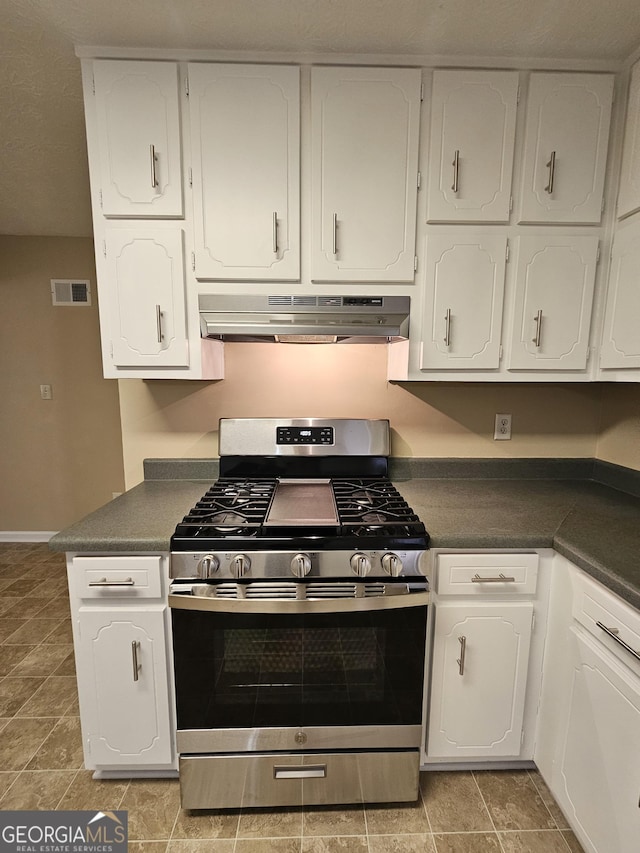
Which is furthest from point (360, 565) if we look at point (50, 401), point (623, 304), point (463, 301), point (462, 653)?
point (50, 401)

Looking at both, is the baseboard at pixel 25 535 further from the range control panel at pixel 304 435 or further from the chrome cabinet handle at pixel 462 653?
the chrome cabinet handle at pixel 462 653

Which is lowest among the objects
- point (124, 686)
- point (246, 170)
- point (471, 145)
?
point (124, 686)

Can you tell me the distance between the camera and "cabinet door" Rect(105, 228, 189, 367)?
1.50m

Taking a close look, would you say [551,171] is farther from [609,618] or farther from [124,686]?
[124,686]

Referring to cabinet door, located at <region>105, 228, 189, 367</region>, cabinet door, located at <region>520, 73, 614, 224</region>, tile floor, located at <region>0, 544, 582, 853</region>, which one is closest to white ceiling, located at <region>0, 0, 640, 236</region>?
cabinet door, located at <region>520, 73, 614, 224</region>

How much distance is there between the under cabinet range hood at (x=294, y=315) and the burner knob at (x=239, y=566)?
78 cm

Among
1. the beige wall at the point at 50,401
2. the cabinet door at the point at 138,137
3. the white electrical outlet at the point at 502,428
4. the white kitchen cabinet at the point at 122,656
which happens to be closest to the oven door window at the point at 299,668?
the white kitchen cabinet at the point at 122,656

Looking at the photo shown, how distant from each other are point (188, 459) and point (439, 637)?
4.16 feet

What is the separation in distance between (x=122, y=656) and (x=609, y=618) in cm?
143

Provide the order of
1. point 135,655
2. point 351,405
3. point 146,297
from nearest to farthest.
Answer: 1. point 135,655
2. point 146,297
3. point 351,405

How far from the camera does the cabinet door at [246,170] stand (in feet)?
4.69

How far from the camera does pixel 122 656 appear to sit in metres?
1.31

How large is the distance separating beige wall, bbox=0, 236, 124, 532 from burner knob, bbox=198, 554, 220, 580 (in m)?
2.56

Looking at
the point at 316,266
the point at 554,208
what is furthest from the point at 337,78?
the point at 554,208
